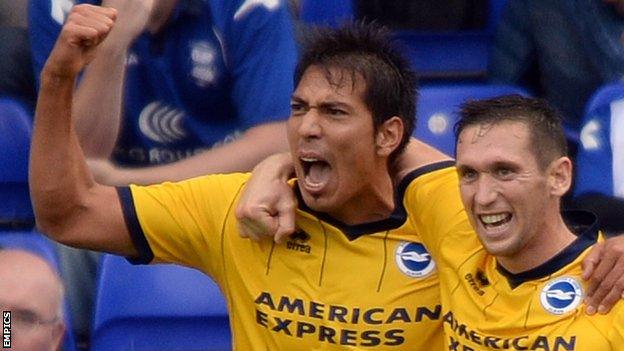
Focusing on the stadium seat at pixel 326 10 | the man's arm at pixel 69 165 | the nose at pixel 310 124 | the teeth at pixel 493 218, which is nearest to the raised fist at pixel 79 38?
the man's arm at pixel 69 165

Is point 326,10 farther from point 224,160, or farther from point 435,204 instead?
point 435,204

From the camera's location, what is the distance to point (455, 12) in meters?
4.91

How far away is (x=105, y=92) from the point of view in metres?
3.90

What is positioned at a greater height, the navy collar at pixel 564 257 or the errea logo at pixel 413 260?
the navy collar at pixel 564 257

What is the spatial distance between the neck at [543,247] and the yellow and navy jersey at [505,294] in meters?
0.01

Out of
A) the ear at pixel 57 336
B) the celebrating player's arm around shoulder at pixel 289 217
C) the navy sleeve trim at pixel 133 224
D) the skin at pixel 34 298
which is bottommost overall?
the ear at pixel 57 336

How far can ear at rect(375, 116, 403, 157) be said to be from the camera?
3.32 meters

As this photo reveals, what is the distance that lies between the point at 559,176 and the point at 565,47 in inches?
62.5

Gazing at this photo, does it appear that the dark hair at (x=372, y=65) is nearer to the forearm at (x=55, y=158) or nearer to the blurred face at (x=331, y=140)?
the blurred face at (x=331, y=140)

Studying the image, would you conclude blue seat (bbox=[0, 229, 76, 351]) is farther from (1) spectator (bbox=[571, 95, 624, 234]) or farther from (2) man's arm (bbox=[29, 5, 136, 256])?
(1) spectator (bbox=[571, 95, 624, 234])

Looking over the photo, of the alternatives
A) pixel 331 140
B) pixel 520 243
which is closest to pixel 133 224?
pixel 331 140

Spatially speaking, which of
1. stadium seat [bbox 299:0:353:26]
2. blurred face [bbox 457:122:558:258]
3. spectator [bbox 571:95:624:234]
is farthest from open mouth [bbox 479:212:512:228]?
stadium seat [bbox 299:0:353:26]

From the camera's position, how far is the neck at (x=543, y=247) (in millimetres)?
3055

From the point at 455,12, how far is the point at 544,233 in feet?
6.40
